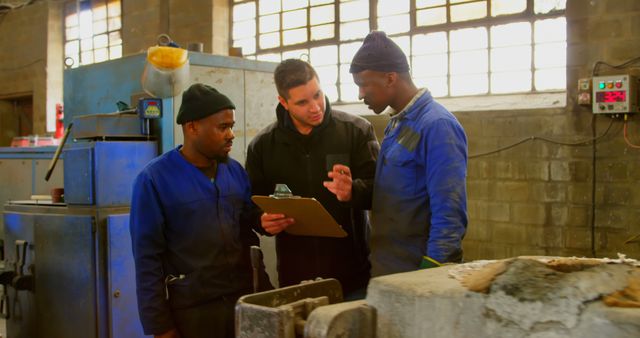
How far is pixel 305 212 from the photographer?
6.64ft

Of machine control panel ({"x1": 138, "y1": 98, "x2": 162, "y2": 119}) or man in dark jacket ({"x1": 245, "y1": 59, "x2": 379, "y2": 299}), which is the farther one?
machine control panel ({"x1": 138, "y1": 98, "x2": 162, "y2": 119})

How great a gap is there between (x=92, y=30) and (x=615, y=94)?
6559mm

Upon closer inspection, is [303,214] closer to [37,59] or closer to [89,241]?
[89,241]

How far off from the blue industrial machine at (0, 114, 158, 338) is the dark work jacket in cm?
102

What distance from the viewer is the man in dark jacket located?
242 cm

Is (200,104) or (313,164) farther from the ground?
(200,104)

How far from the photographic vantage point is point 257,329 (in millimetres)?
1162

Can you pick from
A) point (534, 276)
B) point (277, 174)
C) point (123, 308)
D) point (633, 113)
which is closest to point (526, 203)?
point (633, 113)

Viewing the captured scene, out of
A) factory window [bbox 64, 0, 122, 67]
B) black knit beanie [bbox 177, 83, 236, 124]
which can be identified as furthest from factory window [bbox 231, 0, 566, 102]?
factory window [bbox 64, 0, 122, 67]

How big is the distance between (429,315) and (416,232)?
0.94 meters

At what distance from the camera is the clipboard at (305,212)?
1.95 m

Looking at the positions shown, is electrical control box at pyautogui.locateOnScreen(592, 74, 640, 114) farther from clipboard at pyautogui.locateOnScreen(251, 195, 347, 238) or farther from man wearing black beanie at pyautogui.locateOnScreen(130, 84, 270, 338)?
man wearing black beanie at pyautogui.locateOnScreen(130, 84, 270, 338)

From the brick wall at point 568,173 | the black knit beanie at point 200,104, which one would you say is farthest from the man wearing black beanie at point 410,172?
the brick wall at point 568,173

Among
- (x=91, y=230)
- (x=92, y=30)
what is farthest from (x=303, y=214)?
(x=92, y=30)
